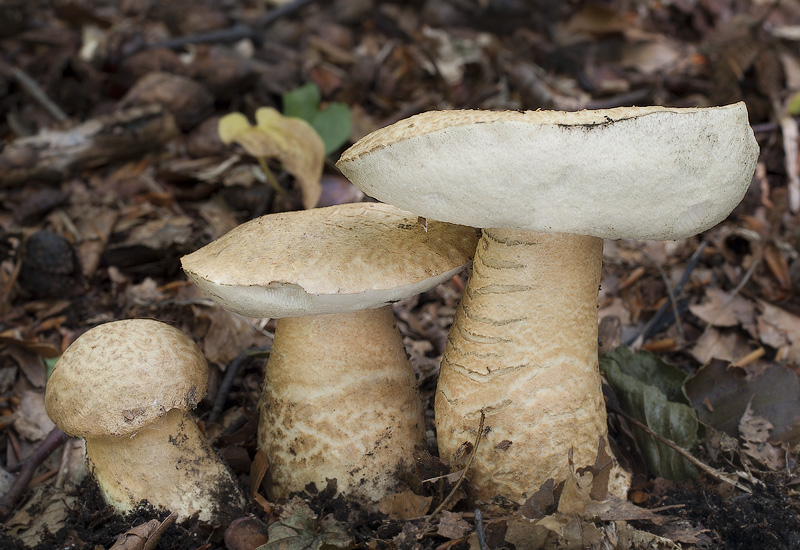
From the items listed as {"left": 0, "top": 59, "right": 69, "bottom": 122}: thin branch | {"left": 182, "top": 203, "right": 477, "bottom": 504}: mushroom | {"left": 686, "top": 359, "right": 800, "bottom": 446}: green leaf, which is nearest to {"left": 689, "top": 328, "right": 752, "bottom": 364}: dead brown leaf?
{"left": 686, "top": 359, "right": 800, "bottom": 446}: green leaf

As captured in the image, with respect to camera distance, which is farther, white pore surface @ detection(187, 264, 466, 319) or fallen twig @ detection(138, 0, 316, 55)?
fallen twig @ detection(138, 0, 316, 55)

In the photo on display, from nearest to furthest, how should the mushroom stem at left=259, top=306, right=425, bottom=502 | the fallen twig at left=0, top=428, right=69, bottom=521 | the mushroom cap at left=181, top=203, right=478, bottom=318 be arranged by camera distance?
the mushroom cap at left=181, top=203, right=478, bottom=318
the mushroom stem at left=259, top=306, right=425, bottom=502
the fallen twig at left=0, top=428, right=69, bottom=521

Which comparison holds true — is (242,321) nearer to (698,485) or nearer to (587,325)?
(587,325)

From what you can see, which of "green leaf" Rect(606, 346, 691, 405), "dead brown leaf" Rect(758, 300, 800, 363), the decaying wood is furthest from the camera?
the decaying wood

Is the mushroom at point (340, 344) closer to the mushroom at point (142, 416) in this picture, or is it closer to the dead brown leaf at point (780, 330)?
the mushroom at point (142, 416)

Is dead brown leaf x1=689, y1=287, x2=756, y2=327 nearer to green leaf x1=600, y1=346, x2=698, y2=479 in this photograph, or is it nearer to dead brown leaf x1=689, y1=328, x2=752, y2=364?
dead brown leaf x1=689, y1=328, x2=752, y2=364

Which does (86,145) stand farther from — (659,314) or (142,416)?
(659,314)

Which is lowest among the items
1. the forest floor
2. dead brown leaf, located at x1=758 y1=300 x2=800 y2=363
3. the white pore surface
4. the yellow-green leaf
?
dead brown leaf, located at x1=758 y1=300 x2=800 y2=363
